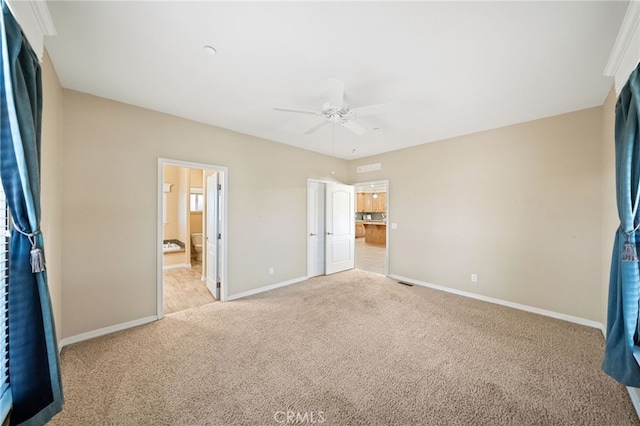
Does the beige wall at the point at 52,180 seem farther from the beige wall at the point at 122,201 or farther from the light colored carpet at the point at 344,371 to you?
the light colored carpet at the point at 344,371

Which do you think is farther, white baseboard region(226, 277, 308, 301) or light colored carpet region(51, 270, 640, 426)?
white baseboard region(226, 277, 308, 301)

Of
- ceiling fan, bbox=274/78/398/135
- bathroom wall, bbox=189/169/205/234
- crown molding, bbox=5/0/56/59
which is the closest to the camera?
crown molding, bbox=5/0/56/59

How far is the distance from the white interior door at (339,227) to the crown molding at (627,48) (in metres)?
4.02

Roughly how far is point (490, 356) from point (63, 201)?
4.74m

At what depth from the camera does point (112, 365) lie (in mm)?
2150

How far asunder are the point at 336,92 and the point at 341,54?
287 millimetres

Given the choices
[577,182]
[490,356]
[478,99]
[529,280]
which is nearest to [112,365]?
[490,356]

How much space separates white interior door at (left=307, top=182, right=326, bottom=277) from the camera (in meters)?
4.88

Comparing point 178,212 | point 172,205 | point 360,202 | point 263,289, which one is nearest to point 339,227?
point 263,289

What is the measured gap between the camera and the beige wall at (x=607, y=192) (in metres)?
2.46

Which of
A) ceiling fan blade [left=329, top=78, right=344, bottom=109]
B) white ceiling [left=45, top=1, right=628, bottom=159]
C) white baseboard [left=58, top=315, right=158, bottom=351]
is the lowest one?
white baseboard [left=58, top=315, right=158, bottom=351]

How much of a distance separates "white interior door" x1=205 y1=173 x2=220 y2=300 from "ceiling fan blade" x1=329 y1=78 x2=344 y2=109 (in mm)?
2441

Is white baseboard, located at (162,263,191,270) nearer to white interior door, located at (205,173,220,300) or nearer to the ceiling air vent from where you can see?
white interior door, located at (205,173,220,300)

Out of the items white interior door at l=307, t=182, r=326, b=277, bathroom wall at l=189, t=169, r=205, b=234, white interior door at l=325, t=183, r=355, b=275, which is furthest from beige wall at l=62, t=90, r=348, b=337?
bathroom wall at l=189, t=169, r=205, b=234
